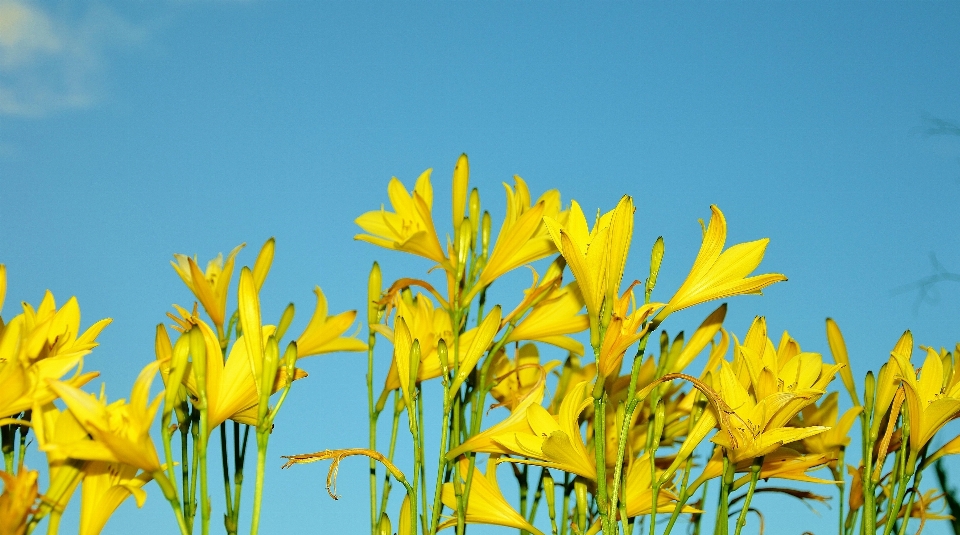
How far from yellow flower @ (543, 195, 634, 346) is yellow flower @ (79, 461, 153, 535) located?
1.43 feet

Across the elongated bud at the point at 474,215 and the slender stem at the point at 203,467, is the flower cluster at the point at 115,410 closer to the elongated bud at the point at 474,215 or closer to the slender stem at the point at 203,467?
the slender stem at the point at 203,467

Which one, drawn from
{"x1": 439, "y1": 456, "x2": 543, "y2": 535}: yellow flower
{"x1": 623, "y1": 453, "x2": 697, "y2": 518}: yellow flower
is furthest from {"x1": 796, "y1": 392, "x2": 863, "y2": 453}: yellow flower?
{"x1": 439, "y1": 456, "x2": 543, "y2": 535}: yellow flower

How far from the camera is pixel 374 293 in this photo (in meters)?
1.19

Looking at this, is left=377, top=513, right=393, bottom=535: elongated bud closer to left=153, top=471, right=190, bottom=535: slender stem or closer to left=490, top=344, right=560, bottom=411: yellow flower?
left=153, top=471, right=190, bottom=535: slender stem

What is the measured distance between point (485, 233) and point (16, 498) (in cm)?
63

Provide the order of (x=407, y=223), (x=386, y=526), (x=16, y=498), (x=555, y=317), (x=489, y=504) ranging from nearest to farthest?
(x=16, y=498)
(x=386, y=526)
(x=489, y=504)
(x=555, y=317)
(x=407, y=223)

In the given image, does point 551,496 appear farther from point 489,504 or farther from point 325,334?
point 325,334

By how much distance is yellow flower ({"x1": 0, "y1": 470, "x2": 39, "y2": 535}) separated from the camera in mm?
736

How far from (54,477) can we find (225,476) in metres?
0.23

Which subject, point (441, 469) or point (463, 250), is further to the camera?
point (463, 250)

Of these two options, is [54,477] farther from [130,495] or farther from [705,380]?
[705,380]

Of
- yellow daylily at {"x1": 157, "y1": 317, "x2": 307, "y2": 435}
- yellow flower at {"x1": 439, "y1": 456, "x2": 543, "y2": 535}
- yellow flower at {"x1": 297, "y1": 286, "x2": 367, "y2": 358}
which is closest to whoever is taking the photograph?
yellow daylily at {"x1": 157, "y1": 317, "x2": 307, "y2": 435}

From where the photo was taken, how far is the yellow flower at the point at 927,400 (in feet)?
3.21

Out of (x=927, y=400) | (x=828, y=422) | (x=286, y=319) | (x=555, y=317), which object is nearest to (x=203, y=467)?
(x=286, y=319)
